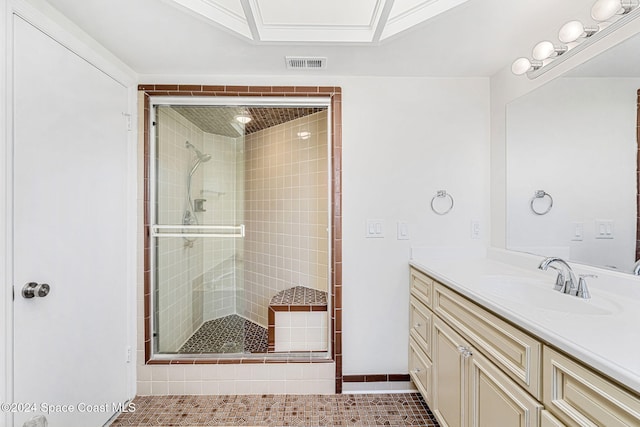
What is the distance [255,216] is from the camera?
2.63 m

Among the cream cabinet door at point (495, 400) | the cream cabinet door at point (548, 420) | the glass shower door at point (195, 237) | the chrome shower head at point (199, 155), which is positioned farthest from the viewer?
the chrome shower head at point (199, 155)

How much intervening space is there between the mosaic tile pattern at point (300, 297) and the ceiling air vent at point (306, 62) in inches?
65.6

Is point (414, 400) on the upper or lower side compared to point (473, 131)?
lower

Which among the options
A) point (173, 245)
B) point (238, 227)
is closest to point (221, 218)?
point (238, 227)

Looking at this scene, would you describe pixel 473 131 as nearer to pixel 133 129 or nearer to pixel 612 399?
pixel 612 399

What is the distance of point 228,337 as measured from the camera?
7.60ft

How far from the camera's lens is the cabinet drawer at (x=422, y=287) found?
5.78 feet

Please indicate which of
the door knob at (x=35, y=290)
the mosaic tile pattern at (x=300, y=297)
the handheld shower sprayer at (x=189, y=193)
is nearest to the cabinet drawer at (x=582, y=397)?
the mosaic tile pattern at (x=300, y=297)

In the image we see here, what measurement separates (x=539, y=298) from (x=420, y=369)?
0.83 metres

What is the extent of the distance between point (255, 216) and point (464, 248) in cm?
166

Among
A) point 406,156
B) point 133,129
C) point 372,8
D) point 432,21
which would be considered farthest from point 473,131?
point 133,129

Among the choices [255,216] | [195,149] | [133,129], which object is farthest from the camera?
[255,216]

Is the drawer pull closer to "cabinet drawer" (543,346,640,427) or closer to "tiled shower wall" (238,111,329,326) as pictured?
"cabinet drawer" (543,346,640,427)

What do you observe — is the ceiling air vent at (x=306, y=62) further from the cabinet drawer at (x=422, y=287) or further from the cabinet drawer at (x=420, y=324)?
the cabinet drawer at (x=420, y=324)
